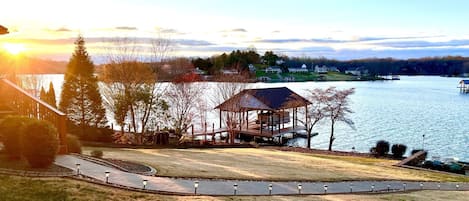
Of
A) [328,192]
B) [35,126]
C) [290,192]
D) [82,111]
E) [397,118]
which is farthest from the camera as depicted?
[397,118]

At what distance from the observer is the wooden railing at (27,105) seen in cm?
1102

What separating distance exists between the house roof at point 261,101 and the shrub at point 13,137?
2743 cm

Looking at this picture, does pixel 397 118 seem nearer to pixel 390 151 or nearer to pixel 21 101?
pixel 390 151

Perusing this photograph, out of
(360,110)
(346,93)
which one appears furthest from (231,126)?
(360,110)

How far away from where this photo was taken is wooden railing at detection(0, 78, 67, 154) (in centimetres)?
1102

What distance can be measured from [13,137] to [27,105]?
95.6 inches

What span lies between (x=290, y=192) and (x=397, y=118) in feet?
127

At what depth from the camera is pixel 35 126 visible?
9148mm

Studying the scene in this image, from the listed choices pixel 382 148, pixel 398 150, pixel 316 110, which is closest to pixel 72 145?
pixel 382 148

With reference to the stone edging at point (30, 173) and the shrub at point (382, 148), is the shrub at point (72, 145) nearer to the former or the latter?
the stone edging at point (30, 173)

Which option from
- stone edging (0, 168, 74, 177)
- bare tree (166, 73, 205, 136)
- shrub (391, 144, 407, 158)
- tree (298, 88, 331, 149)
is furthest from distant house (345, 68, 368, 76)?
stone edging (0, 168, 74, 177)

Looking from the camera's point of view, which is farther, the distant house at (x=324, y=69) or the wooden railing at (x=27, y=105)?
the distant house at (x=324, y=69)

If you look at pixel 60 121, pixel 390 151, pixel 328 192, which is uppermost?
pixel 60 121

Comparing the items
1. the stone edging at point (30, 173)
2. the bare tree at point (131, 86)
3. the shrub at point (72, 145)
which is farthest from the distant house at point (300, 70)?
the stone edging at point (30, 173)
